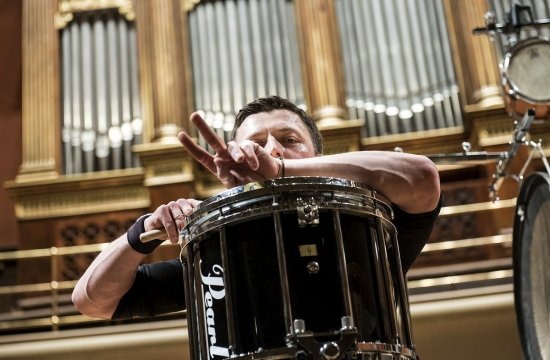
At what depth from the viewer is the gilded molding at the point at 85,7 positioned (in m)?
7.34

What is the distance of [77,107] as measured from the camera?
23.3 feet

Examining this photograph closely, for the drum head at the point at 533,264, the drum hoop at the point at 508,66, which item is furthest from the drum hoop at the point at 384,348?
the drum hoop at the point at 508,66

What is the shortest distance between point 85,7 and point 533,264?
534 centimetres

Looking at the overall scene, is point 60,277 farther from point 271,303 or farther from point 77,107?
point 271,303

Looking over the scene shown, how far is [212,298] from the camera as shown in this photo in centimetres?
150

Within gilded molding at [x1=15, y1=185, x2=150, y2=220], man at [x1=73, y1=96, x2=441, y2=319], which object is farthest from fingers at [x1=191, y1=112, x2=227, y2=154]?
gilded molding at [x1=15, y1=185, x2=150, y2=220]

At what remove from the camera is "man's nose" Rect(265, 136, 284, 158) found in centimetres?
185

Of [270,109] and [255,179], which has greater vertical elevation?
[270,109]

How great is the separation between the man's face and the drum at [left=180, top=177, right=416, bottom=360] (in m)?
0.42

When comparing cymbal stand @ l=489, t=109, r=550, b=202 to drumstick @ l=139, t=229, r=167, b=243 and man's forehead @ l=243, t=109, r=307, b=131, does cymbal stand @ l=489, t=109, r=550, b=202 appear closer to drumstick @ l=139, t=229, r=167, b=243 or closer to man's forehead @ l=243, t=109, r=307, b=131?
man's forehead @ l=243, t=109, r=307, b=131

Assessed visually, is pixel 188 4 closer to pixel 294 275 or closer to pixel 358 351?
pixel 294 275

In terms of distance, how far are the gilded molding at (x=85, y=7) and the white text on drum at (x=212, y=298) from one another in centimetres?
613

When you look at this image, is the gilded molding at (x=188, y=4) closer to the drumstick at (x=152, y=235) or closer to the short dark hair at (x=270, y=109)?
the short dark hair at (x=270, y=109)

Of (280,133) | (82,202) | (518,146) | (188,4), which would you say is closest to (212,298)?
(280,133)
